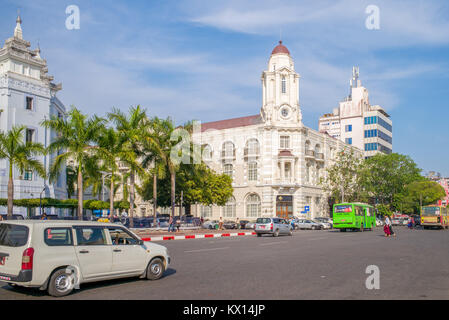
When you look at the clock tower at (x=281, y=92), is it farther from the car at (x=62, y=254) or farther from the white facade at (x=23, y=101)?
the car at (x=62, y=254)

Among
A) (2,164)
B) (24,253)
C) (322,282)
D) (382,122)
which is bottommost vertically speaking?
(322,282)

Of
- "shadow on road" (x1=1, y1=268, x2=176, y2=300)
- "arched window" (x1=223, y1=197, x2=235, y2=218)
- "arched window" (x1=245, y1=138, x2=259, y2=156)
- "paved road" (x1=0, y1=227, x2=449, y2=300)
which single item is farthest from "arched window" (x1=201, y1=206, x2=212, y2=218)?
"shadow on road" (x1=1, y1=268, x2=176, y2=300)

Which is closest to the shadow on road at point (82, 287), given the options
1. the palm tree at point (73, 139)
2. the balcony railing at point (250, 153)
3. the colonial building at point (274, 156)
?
the palm tree at point (73, 139)

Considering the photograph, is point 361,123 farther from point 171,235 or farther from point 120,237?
point 120,237

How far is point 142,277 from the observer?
33.9 ft

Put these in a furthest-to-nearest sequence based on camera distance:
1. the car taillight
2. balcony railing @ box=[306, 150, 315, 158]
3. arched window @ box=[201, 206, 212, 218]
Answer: arched window @ box=[201, 206, 212, 218], balcony railing @ box=[306, 150, 315, 158], the car taillight

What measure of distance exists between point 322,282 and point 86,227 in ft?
17.9

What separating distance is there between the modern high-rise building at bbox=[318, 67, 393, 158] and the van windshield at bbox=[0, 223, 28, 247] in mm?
83658

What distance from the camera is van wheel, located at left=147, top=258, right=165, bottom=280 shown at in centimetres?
1030

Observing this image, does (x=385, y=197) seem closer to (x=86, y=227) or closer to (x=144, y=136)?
(x=144, y=136)

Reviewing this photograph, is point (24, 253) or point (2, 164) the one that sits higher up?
point (2, 164)

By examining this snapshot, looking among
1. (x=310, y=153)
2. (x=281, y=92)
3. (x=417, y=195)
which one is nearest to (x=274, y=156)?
(x=310, y=153)

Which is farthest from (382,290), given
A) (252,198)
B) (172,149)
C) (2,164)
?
(252,198)

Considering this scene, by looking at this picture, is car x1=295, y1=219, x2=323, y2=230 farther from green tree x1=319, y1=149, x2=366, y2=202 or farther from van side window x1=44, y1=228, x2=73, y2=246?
van side window x1=44, y1=228, x2=73, y2=246
